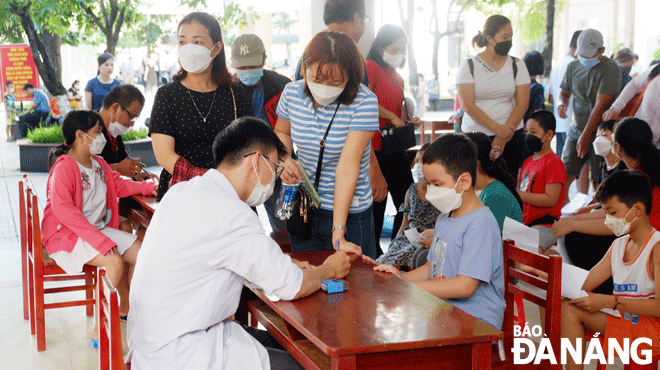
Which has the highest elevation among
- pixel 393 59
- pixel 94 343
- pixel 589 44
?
pixel 589 44

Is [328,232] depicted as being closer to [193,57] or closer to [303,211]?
[303,211]

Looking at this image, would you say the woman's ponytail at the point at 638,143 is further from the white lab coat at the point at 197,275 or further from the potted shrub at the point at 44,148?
the potted shrub at the point at 44,148

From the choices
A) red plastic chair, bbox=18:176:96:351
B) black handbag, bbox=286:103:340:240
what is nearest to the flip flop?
red plastic chair, bbox=18:176:96:351

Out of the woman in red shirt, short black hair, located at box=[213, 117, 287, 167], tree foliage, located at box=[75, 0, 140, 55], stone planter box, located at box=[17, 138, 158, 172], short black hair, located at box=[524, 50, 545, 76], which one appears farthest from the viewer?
stone planter box, located at box=[17, 138, 158, 172]

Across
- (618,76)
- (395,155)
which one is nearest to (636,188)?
(395,155)

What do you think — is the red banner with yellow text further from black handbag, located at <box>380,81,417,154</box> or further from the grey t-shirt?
black handbag, located at <box>380,81,417,154</box>

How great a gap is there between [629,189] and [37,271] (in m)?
2.84

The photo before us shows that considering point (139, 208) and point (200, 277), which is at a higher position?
point (200, 277)

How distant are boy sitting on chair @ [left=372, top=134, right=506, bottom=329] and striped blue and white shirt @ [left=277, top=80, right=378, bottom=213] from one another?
0.97ft

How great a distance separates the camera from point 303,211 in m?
2.54

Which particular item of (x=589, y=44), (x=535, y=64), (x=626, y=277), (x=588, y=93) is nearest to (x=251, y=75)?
(x=626, y=277)

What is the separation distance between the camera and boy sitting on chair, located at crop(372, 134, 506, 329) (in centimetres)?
224

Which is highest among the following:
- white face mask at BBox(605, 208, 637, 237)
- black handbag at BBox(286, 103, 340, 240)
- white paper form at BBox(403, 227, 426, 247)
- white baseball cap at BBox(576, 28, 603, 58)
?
white baseball cap at BBox(576, 28, 603, 58)

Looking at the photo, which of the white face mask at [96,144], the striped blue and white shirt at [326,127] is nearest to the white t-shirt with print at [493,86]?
the striped blue and white shirt at [326,127]
